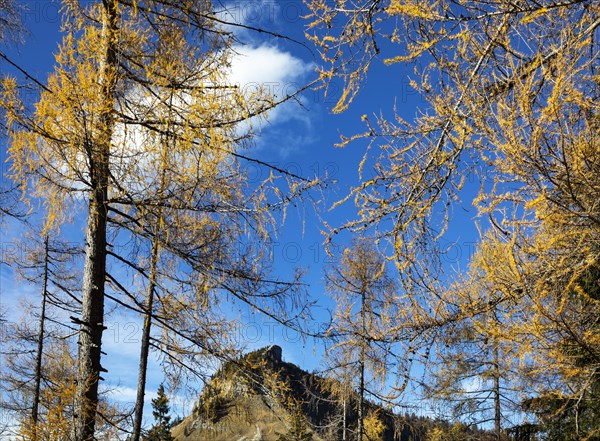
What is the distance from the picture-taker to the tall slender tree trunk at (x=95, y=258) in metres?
4.72

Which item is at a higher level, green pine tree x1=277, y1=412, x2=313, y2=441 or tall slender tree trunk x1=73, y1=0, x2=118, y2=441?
tall slender tree trunk x1=73, y1=0, x2=118, y2=441

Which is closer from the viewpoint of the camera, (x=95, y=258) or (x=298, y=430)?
(x=95, y=258)

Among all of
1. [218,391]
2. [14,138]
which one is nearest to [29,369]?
[218,391]

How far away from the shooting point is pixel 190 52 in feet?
18.0

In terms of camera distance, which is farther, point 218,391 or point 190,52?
point 218,391

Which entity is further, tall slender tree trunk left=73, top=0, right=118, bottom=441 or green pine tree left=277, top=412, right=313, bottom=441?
green pine tree left=277, top=412, right=313, bottom=441

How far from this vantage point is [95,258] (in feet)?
16.6

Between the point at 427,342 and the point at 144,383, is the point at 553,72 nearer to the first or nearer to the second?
the point at 427,342

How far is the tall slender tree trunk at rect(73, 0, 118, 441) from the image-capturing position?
472 cm

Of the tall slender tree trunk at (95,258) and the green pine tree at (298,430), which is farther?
the green pine tree at (298,430)

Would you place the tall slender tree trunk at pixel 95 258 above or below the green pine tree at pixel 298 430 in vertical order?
above

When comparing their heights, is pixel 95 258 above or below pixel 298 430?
above

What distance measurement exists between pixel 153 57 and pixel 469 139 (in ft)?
11.1

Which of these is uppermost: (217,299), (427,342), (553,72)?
(553,72)
